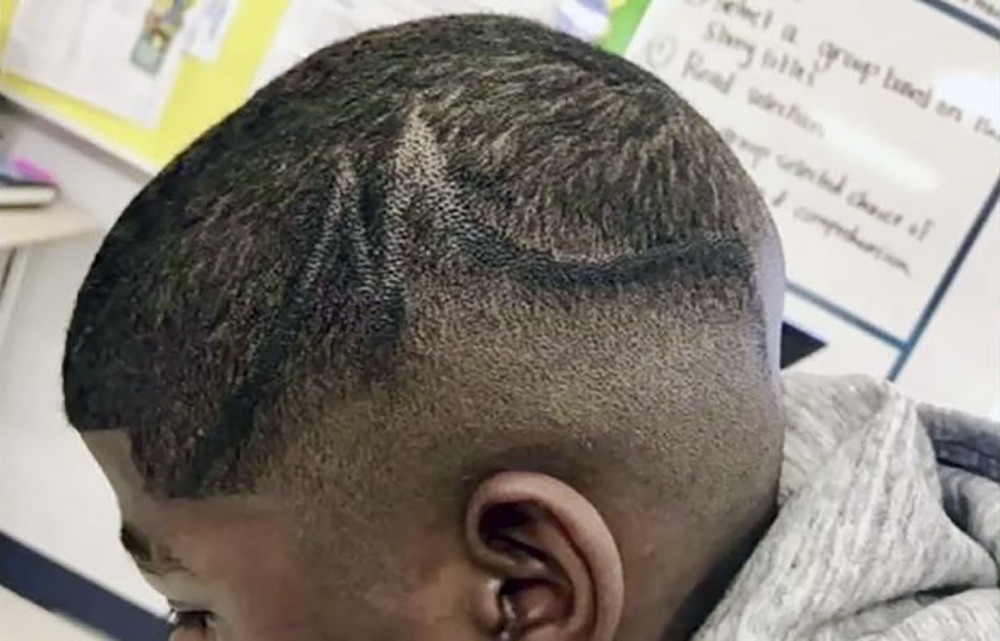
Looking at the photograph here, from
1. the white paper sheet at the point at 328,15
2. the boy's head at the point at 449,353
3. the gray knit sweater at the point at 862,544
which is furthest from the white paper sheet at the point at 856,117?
the boy's head at the point at 449,353

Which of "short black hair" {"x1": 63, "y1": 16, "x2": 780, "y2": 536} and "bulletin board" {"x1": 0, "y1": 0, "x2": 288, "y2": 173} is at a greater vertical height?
"short black hair" {"x1": 63, "y1": 16, "x2": 780, "y2": 536}

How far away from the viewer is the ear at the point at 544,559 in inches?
24.6

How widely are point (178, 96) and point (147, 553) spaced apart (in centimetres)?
148

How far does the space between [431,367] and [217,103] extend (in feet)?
5.03

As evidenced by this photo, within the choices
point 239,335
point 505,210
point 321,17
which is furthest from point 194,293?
point 321,17

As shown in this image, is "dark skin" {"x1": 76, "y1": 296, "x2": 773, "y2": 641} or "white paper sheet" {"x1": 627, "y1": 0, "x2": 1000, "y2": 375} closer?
"dark skin" {"x1": 76, "y1": 296, "x2": 773, "y2": 641}

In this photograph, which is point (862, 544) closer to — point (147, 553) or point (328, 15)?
point (147, 553)

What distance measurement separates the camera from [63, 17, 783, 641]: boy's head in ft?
2.07

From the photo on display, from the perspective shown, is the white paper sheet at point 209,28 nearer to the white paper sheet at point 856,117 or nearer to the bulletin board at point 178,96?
the bulletin board at point 178,96

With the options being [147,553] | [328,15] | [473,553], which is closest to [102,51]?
[328,15]

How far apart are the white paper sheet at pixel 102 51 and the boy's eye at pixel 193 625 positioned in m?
1.48

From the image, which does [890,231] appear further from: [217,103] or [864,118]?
[217,103]

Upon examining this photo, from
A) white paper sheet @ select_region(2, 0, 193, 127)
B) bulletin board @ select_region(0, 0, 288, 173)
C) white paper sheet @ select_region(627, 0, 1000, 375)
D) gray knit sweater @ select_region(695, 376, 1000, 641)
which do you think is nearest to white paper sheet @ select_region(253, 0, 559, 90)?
bulletin board @ select_region(0, 0, 288, 173)

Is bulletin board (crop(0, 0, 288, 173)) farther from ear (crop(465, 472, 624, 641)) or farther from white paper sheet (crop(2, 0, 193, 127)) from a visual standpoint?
ear (crop(465, 472, 624, 641))
